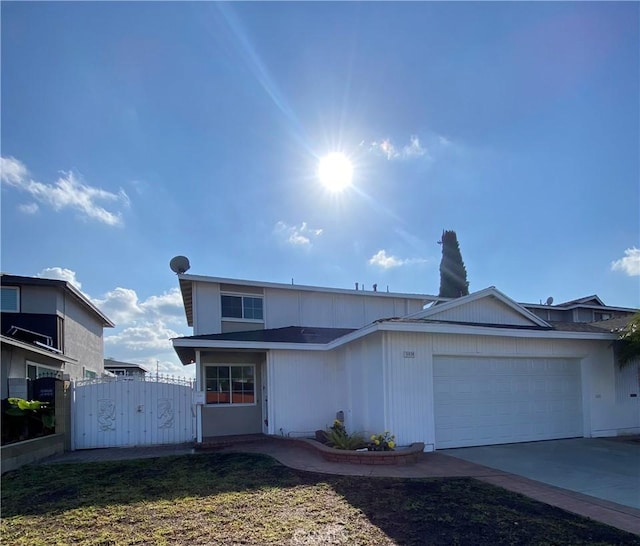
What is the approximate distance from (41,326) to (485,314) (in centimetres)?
1583

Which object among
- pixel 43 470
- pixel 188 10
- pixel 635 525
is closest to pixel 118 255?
pixel 43 470

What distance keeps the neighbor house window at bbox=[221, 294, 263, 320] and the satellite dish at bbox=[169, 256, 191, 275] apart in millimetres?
1772

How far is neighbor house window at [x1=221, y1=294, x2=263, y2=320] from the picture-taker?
16141mm

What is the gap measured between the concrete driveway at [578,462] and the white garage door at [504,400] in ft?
1.18

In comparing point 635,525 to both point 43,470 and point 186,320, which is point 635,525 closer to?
point 43,470

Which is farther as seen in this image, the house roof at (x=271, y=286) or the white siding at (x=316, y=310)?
the white siding at (x=316, y=310)

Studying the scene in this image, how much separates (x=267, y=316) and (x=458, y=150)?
→ 8778 mm

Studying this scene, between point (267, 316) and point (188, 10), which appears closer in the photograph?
point (188, 10)

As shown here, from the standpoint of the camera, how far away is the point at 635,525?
5.36 metres

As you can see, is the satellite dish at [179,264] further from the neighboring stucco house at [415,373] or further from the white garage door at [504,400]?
the white garage door at [504,400]

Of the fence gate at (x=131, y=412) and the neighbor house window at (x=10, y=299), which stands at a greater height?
the neighbor house window at (x=10, y=299)

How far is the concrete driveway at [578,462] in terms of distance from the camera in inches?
279

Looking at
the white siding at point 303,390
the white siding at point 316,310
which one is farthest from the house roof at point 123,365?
the white siding at point 303,390

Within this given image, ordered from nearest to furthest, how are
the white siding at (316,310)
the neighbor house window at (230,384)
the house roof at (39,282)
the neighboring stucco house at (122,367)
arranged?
the neighbor house window at (230,384) → the house roof at (39,282) → the white siding at (316,310) → the neighboring stucco house at (122,367)
